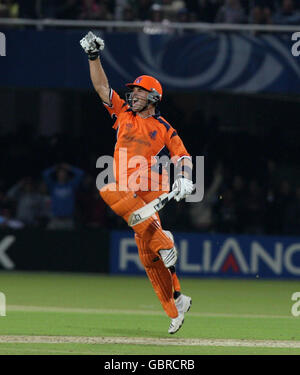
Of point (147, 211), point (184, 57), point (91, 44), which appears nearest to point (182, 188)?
point (147, 211)

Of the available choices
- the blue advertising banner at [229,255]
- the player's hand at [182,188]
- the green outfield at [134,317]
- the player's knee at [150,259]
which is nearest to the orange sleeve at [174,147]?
the player's hand at [182,188]

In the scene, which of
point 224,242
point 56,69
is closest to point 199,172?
point 224,242

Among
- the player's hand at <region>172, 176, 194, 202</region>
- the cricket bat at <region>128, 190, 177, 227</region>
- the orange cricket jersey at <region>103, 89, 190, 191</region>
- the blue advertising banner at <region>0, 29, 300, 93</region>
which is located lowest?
the cricket bat at <region>128, 190, 177, 227</region>

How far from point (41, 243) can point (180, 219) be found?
8.26 feet

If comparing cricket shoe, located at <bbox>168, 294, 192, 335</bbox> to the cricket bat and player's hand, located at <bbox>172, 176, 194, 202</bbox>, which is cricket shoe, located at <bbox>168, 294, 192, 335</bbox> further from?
player's hand, located at <bbox>172, 176, 194, 202</bbox>

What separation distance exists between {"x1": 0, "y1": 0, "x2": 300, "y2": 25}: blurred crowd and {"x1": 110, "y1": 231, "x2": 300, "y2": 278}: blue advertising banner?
148 inches

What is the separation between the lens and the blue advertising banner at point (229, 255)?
1728 cm

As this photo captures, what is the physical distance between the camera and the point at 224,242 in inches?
684

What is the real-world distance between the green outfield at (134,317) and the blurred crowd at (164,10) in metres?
4.52

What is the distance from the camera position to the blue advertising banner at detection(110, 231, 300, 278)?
17.3m

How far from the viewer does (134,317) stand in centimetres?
1157

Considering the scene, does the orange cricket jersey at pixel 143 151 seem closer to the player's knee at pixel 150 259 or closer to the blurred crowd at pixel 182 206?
the player's knee at pixel 150 259

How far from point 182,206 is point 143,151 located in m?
8.75

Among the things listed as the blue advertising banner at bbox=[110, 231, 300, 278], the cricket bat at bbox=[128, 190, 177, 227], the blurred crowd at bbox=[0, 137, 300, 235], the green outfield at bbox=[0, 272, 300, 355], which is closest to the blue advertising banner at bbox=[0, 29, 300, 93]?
the blurred crowd at bbox=[0, 137, 300, 235]
